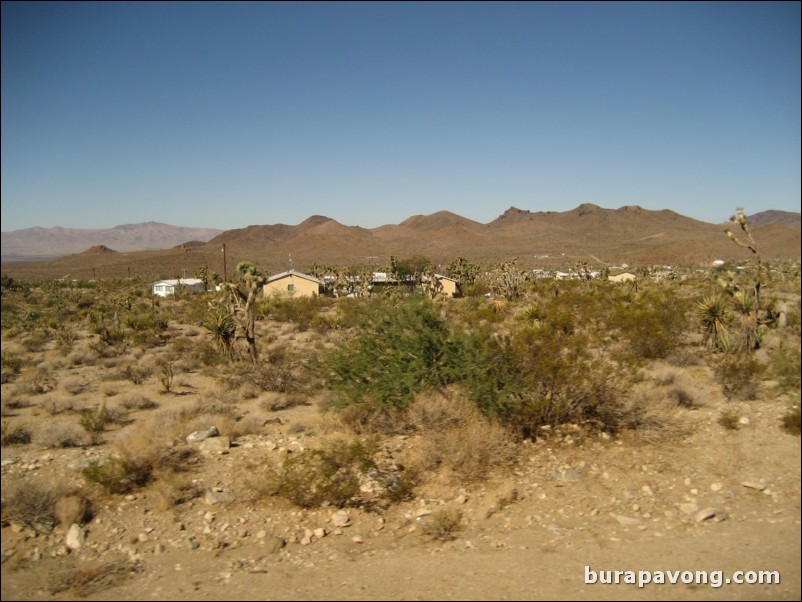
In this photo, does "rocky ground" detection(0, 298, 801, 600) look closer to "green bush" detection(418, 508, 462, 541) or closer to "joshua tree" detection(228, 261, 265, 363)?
"green bush" detection(418, 508, 462, 541)

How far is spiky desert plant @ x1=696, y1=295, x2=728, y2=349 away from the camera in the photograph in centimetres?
1688

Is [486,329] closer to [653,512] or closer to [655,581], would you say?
[653,512]

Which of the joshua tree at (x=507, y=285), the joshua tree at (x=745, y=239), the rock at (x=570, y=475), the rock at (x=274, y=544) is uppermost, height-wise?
the joshua tree at (x=745, y=239)

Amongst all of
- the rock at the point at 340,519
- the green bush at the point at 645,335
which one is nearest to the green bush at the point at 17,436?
the rock at the point at 340,519

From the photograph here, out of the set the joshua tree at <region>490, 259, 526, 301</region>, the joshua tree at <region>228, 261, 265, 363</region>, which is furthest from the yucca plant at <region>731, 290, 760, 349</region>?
the joshua tree at <region>490, 259, 526, 301</region>

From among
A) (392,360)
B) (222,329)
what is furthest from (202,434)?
(222,329)

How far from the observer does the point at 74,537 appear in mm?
6637

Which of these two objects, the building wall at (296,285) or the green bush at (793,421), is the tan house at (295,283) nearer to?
the building wall at (296,285)

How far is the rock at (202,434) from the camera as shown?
32.7ft

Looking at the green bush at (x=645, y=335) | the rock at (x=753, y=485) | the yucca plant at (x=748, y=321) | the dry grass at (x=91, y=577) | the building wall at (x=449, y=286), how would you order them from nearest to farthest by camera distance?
1. the dry grass at (x=91, y=577)
2. the rock at (x=753, y=485)
3. the yucca plant at (x=748, y=321)
4. the green bush at (x=645, y=335)
5. the building wall at (x=449, y=286)

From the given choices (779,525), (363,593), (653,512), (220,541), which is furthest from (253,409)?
(779,525)

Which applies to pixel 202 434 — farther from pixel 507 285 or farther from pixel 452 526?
pixel 507 285

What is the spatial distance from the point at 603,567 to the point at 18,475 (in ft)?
25.5

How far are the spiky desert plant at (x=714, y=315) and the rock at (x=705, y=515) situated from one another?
37.0ft
